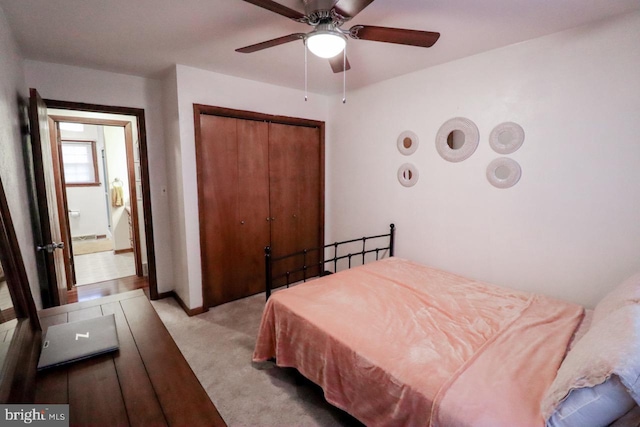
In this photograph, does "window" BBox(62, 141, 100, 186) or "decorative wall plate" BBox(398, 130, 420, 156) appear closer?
"decorative wall plate" BBox(398, 130, 420, 156)

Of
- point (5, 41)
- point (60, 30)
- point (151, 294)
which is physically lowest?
point (151, 294)

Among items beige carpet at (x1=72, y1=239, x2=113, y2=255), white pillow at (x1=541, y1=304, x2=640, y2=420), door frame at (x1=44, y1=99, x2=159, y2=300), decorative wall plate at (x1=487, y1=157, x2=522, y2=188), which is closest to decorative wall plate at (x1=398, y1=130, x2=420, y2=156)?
decorative wall plate at (x1=487, y1=157, x2=522, y2=188)

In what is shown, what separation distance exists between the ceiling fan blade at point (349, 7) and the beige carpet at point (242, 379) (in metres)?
2.23

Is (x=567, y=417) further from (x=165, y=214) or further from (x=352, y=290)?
(x=165, y=214)

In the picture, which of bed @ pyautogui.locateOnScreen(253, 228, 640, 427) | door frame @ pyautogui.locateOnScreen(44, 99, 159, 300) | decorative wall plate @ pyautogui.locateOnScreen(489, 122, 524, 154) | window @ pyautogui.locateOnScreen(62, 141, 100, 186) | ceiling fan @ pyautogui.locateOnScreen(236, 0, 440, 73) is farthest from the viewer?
window @ pyautogui.locateOnScreen(62, 141, 100, 186)

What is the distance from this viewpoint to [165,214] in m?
3.31

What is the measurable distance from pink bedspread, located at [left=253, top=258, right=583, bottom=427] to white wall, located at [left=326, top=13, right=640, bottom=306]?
0.36 meters

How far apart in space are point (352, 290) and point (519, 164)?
1.63 meters

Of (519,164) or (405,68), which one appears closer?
(519,164)

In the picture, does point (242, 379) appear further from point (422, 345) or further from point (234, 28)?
point (234, 28)

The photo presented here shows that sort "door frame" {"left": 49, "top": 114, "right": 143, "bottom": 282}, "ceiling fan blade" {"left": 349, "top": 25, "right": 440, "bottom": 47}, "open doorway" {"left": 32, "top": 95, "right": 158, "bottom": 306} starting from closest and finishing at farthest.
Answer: "ceiling fan blade" {"left": 349, "top": 25, "right": 440, "bottom": 47}, "open doorway" {"left": 32, "top": 95, "right": 158, "bottom": 306}, "door frame" {"left": 49, "top": 114, "right": 143, "bottom": 282}

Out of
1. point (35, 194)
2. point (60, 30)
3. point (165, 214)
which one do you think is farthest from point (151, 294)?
point (60, 30)

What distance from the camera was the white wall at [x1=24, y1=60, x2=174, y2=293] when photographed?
261cm

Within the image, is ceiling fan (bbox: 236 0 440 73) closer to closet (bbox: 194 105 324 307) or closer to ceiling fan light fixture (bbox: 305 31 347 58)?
ceiling fan light fixture (bbox: 305 31 347 58)
